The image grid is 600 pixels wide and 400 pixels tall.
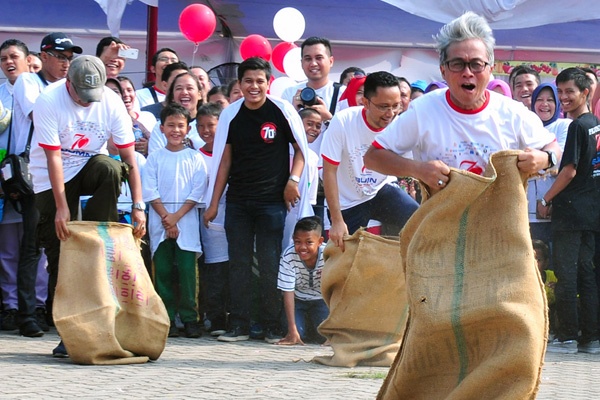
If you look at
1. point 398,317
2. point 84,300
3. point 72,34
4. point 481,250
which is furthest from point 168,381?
point 72,34

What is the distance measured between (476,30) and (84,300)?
3474 mm

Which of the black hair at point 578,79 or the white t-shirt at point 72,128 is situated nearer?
the white t-shirt at point 72,128

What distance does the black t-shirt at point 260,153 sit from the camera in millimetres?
8883

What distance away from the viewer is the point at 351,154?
26.5 ft

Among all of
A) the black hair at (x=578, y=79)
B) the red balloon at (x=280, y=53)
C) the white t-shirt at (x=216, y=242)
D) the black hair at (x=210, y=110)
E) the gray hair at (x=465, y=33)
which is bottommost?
the white t-shirt at (x=216, y=242)

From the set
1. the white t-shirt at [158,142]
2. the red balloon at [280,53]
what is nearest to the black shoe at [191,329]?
the white t-shirt at [158,142]

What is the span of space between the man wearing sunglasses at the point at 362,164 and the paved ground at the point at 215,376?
108 centimetres

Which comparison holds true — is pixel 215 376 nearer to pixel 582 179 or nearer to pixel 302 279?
pixel 302 279

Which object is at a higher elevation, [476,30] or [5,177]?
[476,30]

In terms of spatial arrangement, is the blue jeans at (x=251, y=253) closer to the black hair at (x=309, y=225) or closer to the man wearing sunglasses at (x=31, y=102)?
the black hair at (x=309, y=225)

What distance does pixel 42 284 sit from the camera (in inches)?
372

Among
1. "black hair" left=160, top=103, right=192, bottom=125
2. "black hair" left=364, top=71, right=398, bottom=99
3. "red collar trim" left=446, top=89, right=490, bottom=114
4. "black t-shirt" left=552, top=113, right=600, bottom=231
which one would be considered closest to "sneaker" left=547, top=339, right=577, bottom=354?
"black t-shirt" left=552, top=113, right=600, bottom=231

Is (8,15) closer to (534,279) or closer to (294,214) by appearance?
(294,214)

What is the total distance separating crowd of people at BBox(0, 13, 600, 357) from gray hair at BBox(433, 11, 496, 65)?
2706 millimetres
